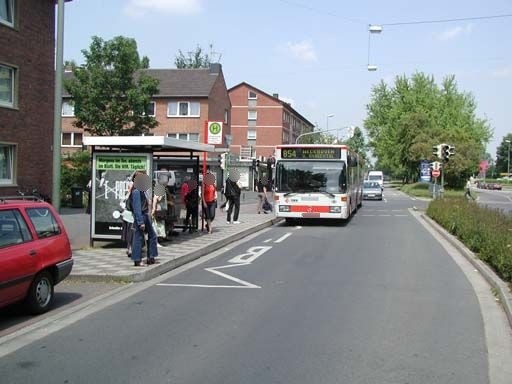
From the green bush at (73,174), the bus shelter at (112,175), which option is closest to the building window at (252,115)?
the green bush at (73,174)

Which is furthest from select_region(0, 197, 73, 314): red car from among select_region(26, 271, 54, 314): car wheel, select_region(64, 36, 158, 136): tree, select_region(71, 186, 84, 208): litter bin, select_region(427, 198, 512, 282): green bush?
select_region(64, 36, 158, 136): tree

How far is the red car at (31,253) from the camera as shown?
709 cm

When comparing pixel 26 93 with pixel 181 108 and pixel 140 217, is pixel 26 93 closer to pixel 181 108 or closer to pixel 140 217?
pixel 140 217

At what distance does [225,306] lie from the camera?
8.22 meters

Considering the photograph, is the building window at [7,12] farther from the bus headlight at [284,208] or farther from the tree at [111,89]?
the tree at [111,89]

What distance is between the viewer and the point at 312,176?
70.7 feet

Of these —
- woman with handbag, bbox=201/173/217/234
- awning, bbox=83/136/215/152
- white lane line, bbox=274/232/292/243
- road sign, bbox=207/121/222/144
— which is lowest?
white lane line, bbox=274/232/292/243

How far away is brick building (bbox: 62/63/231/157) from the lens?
57344 mm

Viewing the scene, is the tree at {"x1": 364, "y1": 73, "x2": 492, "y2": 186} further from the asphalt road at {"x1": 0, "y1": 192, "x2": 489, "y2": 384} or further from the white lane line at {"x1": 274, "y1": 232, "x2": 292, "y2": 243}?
the asphalt road at {"x1": 0, "y1": 192, "x2": 489, "y2": 384}

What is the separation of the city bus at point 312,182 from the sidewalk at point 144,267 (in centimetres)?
229

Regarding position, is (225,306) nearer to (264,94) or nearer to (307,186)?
(307,186)

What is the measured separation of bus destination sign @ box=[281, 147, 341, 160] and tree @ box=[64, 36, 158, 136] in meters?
23.2

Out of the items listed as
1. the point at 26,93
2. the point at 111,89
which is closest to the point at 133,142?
the point at 26,93

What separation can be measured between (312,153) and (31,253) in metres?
15.0
